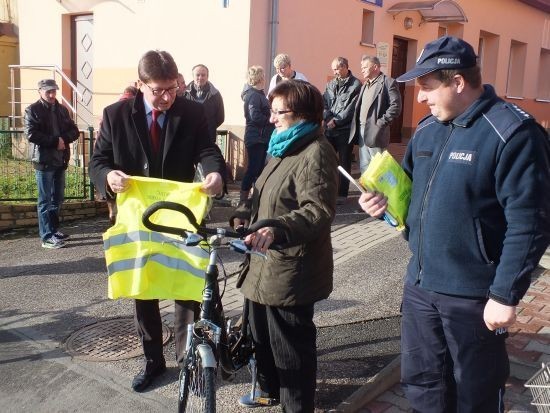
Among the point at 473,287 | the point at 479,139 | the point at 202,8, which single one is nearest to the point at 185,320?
the point at 473,287

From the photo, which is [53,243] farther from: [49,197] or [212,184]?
[212,184]

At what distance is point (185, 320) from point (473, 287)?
6.15 feet

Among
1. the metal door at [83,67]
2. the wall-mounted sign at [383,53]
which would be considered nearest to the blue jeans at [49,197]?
the metal door at [83,67]

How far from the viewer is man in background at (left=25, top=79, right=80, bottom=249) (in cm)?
677

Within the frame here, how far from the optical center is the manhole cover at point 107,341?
13.7ft

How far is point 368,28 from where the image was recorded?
1204cm

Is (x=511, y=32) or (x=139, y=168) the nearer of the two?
(x=139, y=168)

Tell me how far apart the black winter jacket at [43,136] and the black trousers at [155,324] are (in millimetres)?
3826

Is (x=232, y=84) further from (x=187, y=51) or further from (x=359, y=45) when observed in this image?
(x=359, y=45)

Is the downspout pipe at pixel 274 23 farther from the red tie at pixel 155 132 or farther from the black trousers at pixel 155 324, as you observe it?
the black trousers at pixel 155 324

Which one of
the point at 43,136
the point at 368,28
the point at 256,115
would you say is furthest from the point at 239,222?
the point at 368,28

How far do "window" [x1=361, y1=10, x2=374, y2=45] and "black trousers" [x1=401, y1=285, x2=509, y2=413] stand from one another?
10013mm

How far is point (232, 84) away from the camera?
32.7 feet

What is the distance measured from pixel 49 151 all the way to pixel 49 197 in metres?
0.55
